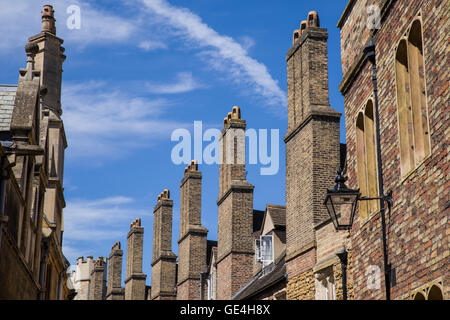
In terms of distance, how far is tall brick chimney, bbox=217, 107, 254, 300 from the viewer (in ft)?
102

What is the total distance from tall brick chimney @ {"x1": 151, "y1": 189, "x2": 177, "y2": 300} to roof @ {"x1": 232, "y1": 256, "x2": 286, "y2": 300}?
12482 mm

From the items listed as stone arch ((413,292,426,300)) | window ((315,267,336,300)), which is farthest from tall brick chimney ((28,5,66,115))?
stone arch ((413,292,426,300))

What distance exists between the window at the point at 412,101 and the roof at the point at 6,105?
9.26 m

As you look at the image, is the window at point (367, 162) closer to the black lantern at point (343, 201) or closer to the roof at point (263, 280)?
the black lantern at point (343, 201)

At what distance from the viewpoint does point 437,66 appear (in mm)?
9180

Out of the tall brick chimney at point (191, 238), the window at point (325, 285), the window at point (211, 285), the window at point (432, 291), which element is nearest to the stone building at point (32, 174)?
A: the window at point (432, 291)

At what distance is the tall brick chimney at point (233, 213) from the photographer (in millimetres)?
31109

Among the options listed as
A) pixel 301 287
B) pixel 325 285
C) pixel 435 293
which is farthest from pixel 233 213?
pixel 435 293

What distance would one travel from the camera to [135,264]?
1919 inches

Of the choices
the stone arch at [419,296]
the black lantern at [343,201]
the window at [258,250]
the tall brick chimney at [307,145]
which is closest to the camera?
the stone arch at [419,296]

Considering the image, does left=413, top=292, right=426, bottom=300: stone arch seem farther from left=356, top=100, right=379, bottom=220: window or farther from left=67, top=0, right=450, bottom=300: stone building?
left=356, top=100, right=379, bottom=220: window

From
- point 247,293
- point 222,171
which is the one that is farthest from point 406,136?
point 222,171
